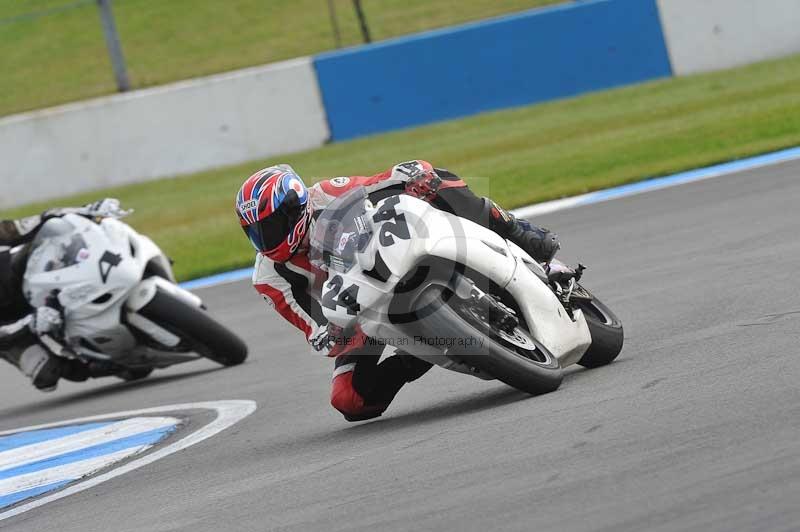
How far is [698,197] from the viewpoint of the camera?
11.8 metres

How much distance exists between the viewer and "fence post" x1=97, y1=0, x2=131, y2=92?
19109mm

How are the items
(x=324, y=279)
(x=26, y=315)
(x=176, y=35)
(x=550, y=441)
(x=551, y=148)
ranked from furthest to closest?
(x=176, y=35) < (x=551, y=148) < (x=26, y=315) < (x=324, y=279) < (x=550, y=441)

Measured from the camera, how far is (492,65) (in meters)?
19.8

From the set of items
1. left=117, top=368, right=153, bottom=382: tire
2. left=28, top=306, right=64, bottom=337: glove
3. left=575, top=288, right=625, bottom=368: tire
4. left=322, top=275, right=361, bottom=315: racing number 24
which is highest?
left=322, top=275, right=361, bottom=315: racing number 24

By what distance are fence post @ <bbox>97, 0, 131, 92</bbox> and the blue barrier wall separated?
282 cm

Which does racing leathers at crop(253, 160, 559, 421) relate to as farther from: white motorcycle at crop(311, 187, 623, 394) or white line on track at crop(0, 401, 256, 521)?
white line on track at crop(0, 401, 256, 521)

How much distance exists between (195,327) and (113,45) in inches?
453

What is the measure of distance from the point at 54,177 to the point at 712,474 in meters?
16.8

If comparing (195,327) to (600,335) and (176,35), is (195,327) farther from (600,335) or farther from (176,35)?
(176,35)

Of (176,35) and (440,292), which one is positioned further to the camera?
(176,35)

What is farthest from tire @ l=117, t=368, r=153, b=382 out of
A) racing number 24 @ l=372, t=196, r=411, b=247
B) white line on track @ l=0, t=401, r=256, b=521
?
racing number 24 @ l=372, t=196, r=411, b=247

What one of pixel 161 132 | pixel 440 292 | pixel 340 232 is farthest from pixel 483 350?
pixel 161 132

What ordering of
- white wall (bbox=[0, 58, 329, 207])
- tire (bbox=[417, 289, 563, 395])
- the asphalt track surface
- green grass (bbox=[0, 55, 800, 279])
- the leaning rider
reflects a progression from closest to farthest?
the asphalt track surface
tire (bbox=[417, 289, 563, 395])
the leaning rider
green grass (bbox=[0, 55, 800, 279])
white wall (bbox=[0, 58, 329, 207])

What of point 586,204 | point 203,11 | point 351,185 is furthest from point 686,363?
point 203,11
